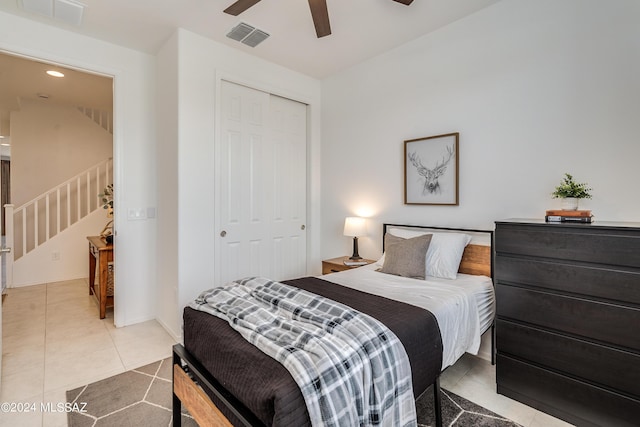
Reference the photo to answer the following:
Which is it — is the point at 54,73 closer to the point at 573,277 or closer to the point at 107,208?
the point at 107,208

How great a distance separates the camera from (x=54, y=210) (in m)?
5.29

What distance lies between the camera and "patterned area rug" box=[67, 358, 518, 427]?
1899 mm

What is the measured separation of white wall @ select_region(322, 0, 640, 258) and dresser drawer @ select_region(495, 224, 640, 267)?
0.47m

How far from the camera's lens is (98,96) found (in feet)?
15.7

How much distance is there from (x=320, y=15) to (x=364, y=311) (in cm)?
194

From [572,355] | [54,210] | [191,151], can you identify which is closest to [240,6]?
[191,151]

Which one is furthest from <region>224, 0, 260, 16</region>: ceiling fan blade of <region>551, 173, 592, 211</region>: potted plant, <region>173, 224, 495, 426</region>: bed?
<region>551, 173, 592, 211</region>: potted plant

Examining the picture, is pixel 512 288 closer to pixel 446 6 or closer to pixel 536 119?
pixel 536 119

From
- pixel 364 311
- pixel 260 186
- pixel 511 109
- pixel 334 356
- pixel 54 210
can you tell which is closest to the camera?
pixel 334 356

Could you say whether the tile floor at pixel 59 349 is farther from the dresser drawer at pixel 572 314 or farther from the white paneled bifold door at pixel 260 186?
the dresser drawer at pixel 572 314

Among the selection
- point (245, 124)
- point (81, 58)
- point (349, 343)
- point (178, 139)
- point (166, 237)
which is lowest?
point (349, 343)

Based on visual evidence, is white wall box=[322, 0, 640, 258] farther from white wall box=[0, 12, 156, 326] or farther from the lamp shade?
white wall box=[0, 12, 156, 326]

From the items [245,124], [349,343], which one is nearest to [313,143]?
[245,124]

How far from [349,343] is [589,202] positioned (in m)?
1.99
